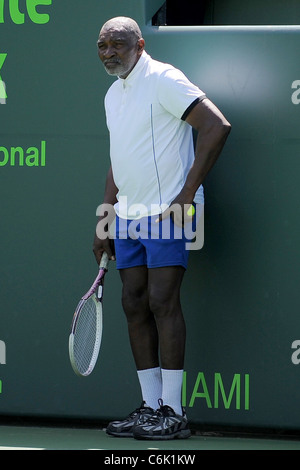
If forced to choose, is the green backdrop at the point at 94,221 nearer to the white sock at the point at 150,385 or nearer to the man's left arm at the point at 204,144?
the white sock at the point at 150,385

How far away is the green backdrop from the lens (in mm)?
5293

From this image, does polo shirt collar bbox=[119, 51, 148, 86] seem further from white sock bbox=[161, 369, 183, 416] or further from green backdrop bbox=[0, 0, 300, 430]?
white sock bbox=[161, 369, 183, 416]

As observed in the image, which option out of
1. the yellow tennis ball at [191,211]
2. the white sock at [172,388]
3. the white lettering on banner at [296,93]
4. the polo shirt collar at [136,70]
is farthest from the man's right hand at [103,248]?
the white lettering on banner at [296,93]

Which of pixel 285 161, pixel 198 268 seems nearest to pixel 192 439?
pixel 198 268

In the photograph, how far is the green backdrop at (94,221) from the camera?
5.29 m

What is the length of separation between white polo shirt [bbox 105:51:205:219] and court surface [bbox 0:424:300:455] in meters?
1.11

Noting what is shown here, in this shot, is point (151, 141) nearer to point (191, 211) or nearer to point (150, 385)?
point (191, 211)

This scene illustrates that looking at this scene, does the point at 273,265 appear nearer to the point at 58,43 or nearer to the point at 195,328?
the point at 195,328

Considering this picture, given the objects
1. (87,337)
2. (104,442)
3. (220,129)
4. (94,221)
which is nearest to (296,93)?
(220,129)

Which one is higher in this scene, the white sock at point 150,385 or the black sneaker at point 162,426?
the white sock at point 150,385

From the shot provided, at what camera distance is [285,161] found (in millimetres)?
5289

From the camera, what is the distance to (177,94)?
197 inches

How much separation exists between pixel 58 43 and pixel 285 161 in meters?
1.37

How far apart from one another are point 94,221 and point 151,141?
0.66 m
